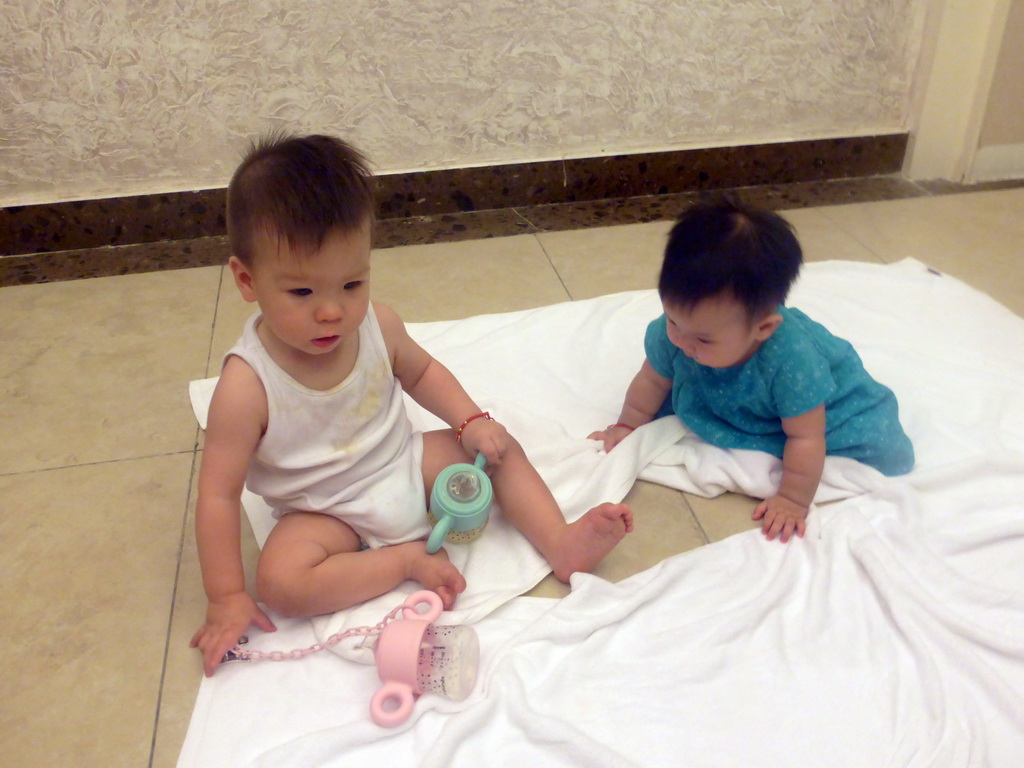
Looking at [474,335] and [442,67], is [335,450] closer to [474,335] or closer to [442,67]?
[474,335]

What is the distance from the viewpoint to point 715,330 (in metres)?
0.81

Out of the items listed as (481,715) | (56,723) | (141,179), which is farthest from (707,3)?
(56,723)

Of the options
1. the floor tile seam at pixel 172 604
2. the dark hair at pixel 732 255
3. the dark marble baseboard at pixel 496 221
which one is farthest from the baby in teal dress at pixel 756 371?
the dark marble baseboard at pixel 496 221

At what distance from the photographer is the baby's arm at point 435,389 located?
34.6 inches

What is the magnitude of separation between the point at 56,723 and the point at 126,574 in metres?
0.18

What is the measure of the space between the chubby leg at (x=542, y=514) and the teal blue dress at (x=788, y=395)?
21 cm

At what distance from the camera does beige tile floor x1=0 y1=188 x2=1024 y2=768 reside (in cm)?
76

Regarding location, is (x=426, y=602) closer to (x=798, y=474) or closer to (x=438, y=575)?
(x=438, y=575)

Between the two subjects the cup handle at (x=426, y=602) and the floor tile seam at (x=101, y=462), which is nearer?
the cup handle at (x=426, y=602)

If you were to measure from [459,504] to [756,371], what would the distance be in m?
0.35

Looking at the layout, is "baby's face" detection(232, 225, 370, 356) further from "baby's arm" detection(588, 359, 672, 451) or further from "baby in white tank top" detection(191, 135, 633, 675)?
"baby's arm" detection(588, 359, 672, 451)

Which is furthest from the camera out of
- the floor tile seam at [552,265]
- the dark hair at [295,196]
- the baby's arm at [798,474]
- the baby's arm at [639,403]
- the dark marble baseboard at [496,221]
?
the dark marble baseboard at [496,221]

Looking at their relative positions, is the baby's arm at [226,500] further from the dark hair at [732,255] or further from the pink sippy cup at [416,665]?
the dark hair at [732,255]

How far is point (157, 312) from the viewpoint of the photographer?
136cm
